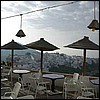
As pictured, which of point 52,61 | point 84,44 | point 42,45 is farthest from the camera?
point 52,61

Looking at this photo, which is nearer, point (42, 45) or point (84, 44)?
point (84, 44)

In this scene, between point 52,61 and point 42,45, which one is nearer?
point 42,45

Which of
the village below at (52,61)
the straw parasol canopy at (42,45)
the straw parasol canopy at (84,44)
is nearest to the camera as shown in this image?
the straw parasol canopy at (84,44)

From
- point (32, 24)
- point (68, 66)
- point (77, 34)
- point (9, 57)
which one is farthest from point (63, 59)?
point (9, 57)

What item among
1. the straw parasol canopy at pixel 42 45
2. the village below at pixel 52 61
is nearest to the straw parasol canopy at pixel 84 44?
the village below at pixel 52 61

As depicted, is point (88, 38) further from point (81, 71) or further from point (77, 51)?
point (81, 71)

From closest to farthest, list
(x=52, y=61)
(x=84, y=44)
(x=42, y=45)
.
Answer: (x=84, y=44) < (x=42, y=45) < (x=52, y=61)

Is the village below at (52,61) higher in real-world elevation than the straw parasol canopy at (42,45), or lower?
lower

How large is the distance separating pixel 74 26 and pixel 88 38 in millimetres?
1194

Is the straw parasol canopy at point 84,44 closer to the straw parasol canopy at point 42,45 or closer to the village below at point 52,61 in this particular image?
the village below at point 52,61

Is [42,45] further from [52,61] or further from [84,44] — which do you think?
[84,44]

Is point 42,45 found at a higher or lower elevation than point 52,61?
higher

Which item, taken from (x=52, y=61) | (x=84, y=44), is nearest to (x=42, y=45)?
(x=52, y=61)

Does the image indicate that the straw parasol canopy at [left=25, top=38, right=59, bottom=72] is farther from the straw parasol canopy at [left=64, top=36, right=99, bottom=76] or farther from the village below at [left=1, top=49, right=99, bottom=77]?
the straw parasol canopy at [left=64, top=36, right=99, bottom=76]
